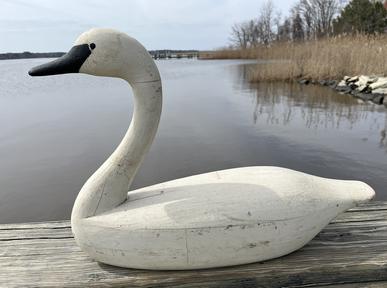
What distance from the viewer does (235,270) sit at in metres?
1.97

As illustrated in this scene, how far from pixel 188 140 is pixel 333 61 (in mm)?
10286

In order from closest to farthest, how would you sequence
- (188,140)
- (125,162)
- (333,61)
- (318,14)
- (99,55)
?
1. (99,55)
2. (125,162)
3. (188,140)
4. (333,61)
5. (318,14)

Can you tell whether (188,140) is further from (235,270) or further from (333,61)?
(333,61)

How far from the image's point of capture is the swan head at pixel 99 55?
5.78ft

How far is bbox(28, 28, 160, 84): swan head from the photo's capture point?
176 cm

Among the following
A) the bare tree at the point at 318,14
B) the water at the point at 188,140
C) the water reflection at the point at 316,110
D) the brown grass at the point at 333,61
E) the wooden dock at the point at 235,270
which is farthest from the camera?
the bare tree at the point at 318,14

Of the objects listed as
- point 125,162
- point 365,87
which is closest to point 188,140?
point 125,162

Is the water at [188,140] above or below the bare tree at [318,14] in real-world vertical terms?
below

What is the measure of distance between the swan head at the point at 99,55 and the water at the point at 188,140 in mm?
3143

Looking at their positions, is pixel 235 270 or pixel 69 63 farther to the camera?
pixel 235 270

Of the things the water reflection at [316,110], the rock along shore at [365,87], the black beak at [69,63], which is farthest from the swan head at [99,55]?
the rock along shore at [365,87]

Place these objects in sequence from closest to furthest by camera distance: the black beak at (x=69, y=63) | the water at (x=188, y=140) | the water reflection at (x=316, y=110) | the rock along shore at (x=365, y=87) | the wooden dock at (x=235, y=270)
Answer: the black beak at (x=69, y=63)
the wooden dock at (x=235, y=270)
the water at (x=188, y=140)
the water reflection at (x=316, y=110)
the rock along shore at (x=365, y=87)

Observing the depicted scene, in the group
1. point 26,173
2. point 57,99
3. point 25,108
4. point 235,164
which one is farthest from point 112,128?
point 57,99

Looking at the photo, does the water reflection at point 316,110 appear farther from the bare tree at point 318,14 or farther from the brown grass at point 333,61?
the bare tree at point 318,14
